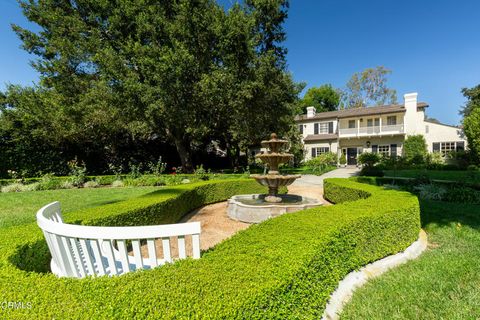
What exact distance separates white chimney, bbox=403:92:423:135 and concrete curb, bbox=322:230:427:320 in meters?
26.4

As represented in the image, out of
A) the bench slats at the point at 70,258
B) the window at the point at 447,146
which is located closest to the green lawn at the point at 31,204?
the bench slats at the point at 70,258

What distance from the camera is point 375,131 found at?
2806 cm

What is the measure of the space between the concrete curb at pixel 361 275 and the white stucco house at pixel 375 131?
26.4m

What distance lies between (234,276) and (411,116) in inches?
1224

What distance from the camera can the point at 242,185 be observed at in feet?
37.8

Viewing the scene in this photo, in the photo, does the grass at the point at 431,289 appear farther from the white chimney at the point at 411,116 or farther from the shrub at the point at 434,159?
the white chimney at the point at 411,116

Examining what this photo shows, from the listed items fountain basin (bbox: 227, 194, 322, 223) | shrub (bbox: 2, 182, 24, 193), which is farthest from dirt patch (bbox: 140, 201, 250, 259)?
shrub (bbox: 2, 182, 24, 193)

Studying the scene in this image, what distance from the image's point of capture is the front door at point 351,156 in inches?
1173

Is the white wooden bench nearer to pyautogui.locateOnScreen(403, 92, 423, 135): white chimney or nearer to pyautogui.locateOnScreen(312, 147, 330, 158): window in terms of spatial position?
pyautogui.locateOnScreen(403, 92, 423, 135): white chimney

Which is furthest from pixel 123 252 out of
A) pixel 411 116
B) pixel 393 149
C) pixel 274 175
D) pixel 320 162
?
pixel 393 149

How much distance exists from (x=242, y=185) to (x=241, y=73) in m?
7.31

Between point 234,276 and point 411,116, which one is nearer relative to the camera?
point 234,276

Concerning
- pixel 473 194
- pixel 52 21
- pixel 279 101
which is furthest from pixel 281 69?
pixel 52 21

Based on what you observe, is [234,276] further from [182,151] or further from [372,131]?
[372,131]
